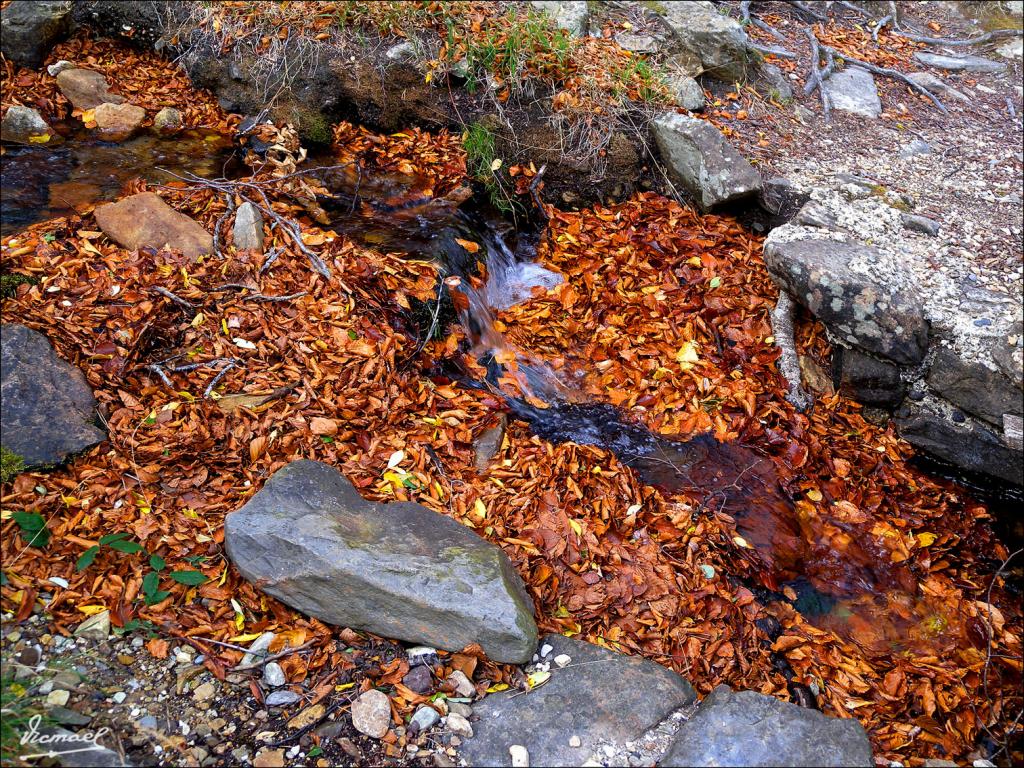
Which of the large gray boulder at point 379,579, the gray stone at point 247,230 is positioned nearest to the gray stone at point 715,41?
the gray stone at point 247,230

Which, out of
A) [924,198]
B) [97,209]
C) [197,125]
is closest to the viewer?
[97,209]

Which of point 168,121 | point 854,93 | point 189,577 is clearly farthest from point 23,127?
point 854,93

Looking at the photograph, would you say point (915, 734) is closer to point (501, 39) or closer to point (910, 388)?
point (910, 388)

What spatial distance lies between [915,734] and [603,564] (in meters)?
1.63

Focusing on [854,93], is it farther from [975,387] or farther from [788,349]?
[975,387]

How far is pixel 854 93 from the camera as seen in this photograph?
21.6 feet

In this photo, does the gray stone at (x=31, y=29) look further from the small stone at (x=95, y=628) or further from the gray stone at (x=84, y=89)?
the small stone at (x=95, y=628)

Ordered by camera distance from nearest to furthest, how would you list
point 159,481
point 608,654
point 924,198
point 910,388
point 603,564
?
point 608,654
point 159,481
point 603,564
point 910,388
point 924,198

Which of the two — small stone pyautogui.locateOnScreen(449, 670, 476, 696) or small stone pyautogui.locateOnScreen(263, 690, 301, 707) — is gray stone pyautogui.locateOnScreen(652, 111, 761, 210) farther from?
small stone pyautogui.locateOnScreen(263, 690, 301, 707)

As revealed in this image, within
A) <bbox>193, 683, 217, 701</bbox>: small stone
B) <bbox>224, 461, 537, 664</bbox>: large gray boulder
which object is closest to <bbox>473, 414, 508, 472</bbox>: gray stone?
<bbox>224, 461, 537, 664</bbox>: large gray boulder

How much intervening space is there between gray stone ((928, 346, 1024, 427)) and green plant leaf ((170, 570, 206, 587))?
4317 millimetres

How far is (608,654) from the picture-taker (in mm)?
3025

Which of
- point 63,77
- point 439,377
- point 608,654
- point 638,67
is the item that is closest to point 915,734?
point 608,654

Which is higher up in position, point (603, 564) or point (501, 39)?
point (501, 39)
